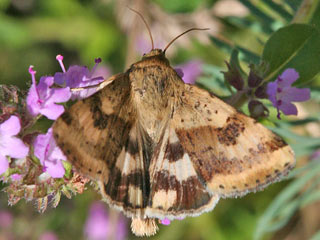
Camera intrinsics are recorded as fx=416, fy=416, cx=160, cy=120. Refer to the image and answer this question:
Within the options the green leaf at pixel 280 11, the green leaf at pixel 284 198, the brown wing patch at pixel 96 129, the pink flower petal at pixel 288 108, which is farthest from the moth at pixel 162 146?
the green leaf at pixel 284 198

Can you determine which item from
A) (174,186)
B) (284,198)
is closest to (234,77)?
(174,186)

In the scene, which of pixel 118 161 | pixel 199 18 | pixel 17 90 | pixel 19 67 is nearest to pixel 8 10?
pixel 19 67

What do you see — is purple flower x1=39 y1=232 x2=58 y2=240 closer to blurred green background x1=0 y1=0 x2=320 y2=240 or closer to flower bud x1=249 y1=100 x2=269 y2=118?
blurred green background x1=0 y1=0 x2=320 y2=240

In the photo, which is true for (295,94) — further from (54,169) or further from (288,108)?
(54,169)

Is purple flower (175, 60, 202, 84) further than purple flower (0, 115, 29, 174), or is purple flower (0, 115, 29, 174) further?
purple flower (175, 60, 202, 84)

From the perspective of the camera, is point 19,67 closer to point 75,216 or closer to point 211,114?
point 75,216

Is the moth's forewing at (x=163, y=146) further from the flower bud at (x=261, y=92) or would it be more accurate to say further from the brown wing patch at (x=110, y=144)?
the flower bud at (x=261, y=92)

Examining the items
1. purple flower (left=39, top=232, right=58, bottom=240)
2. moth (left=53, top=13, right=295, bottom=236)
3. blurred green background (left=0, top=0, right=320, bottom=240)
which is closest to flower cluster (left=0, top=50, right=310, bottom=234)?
moth (left=53, top=13, right=295, bottom=236)
